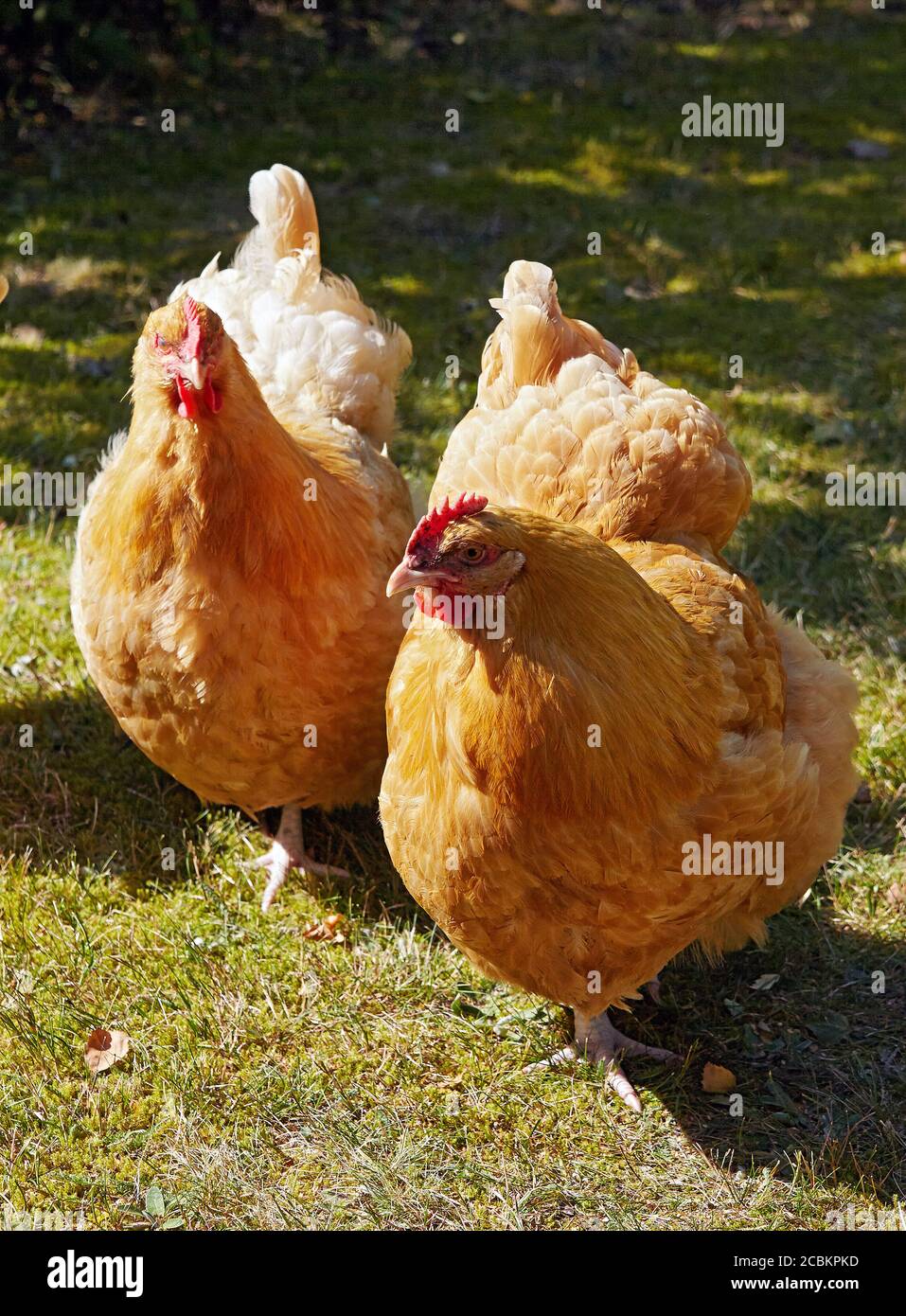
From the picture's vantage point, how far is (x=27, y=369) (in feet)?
23.0

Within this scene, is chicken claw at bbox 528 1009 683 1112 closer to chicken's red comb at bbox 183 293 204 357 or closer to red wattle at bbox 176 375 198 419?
red wattle at bbox 176 375 198 419

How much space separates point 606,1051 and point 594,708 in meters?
1.45

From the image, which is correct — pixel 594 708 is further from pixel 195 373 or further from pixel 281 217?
pixel 281 217

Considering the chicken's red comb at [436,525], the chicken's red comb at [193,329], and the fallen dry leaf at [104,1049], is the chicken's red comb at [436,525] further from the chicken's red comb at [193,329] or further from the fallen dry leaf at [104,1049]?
the fallen dry leaf at [104,1049]

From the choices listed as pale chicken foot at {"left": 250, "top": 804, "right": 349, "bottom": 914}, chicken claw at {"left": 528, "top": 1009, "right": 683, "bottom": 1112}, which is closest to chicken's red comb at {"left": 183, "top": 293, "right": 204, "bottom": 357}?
pale chicken foot at {"left": 250, "top": 804, "right": 349, "bottom": 914}

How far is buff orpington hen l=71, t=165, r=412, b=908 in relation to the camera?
12.5ft

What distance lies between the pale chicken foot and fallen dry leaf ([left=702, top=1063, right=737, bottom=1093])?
1510 millimetres

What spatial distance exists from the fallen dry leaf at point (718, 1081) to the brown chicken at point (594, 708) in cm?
16

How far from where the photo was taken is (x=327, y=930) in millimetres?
4477

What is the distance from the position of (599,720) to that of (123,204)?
6.80 metres

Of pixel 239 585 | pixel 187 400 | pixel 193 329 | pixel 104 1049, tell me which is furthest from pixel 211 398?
pixel 104 1049

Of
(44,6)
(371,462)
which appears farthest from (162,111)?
(371,462)

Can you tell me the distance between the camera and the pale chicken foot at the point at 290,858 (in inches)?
185

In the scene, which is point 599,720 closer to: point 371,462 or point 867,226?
point 371,462
